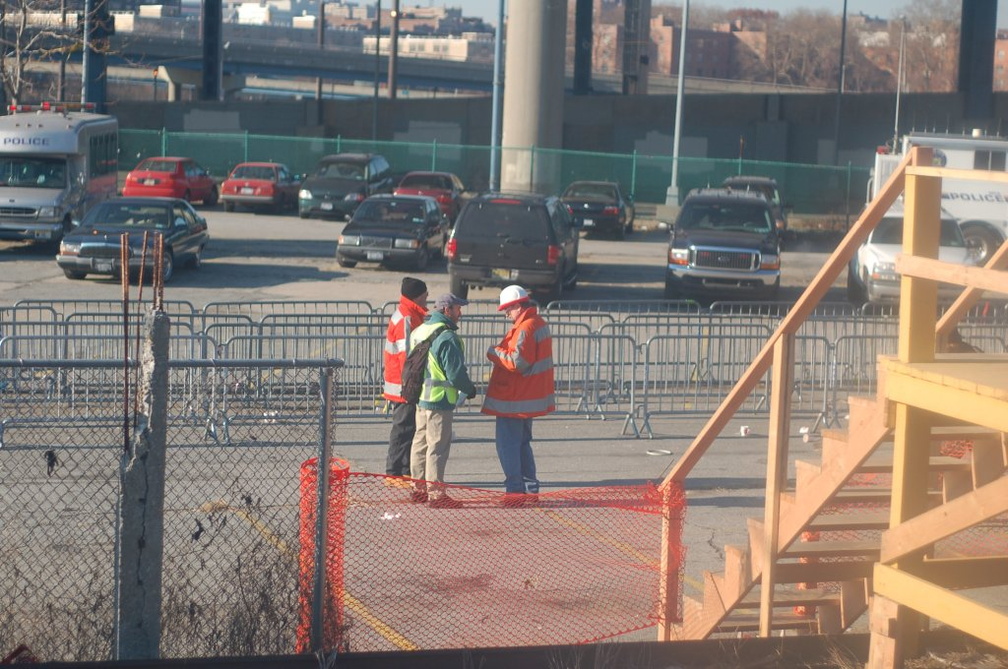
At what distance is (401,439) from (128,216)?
14.6 meters

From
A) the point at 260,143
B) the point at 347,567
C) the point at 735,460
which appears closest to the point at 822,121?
the point at 260,143

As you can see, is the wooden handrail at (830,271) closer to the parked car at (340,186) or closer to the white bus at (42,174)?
the white bus at (42,174)

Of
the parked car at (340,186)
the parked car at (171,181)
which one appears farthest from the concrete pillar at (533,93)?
the parked car at (171,181)

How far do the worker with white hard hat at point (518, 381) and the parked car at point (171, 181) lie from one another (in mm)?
29091

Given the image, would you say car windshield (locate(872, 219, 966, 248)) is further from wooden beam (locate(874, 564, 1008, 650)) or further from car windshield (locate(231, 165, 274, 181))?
car windshield (locate(231, 165, 274, 181))

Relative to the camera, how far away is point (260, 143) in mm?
47656

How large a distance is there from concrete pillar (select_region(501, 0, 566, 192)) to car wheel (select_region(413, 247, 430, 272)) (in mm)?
16973

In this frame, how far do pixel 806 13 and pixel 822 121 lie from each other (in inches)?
4245

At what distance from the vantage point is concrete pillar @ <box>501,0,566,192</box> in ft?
139

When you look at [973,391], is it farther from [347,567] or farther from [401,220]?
[401,220]

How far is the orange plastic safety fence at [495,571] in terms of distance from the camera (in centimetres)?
693

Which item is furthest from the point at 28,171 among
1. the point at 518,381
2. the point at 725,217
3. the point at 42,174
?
the point at 518,381

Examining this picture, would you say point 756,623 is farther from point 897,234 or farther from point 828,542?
point 897,234

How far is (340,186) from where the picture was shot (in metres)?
37.0
